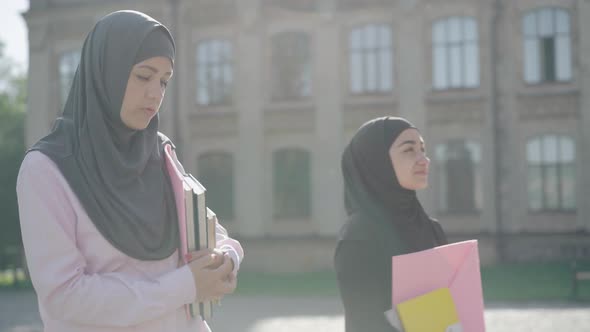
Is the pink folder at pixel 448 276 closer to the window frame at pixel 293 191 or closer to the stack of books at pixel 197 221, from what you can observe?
the stack of books at pixel 197 221

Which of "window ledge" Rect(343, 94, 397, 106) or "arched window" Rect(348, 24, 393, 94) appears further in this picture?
"arched window" Rect(348, 24, 393, 94)

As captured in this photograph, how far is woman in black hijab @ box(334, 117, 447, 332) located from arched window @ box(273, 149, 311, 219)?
58.8 ft

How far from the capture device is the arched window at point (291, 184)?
2169 cm

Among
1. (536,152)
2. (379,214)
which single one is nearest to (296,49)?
(536,152)

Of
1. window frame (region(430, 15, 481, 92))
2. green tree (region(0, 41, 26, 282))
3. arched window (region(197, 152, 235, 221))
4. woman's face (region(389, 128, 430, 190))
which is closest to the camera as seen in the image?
woman's face (region(389, 128, 430, 190))

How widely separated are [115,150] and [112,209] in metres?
0.18

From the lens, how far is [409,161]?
3.48m

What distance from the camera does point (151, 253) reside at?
2154 millimetres

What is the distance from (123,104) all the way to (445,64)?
19.6 m

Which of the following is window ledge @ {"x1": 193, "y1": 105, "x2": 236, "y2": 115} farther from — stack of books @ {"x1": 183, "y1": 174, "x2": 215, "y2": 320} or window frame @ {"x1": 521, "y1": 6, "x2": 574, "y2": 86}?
stack of books @ {"x1": 183, "y1": 174, "x2": 215, "y2": 320}

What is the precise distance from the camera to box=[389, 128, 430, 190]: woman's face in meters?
3.46

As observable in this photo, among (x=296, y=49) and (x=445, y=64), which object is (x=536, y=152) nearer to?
(x=445, y=64)

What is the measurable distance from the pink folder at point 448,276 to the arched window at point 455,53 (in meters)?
18.6

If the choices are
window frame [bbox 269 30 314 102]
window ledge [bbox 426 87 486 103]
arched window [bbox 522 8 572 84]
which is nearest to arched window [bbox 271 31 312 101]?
window frame [bbox 269 30 314 102]
